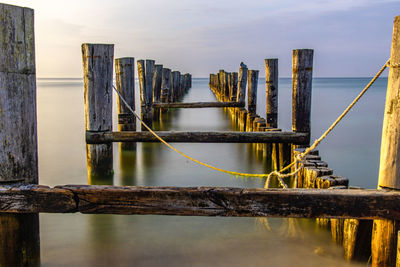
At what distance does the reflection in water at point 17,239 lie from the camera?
243 centimetres

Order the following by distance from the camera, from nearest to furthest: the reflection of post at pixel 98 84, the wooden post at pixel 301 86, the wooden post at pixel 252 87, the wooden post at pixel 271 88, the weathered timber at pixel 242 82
Answer: the reflection of post at pixel 98 84 → the wooden post at pixel 301 86 → the wooden post at pixel 271 88 → the wooden post at pixel 252 87 → the weathered timber at pixel 242 82

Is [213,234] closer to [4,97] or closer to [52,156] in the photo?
[4,97]

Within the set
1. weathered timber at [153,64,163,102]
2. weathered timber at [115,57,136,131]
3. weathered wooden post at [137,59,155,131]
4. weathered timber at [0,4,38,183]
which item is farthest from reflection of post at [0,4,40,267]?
weathered timber at [153,64,163,102]

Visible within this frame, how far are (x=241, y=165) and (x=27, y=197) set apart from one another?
4676 mm

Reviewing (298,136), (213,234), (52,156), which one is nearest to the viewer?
(213,234)

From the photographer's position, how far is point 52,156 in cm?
747

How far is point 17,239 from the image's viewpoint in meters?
2.48

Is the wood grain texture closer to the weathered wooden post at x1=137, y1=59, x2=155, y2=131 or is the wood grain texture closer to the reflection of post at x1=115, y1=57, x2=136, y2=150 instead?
the reflection of post at x1=115, y1=57, x2=136, y2=150

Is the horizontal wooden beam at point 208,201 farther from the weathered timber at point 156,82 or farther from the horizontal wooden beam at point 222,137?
the weathered timber at point 156,82

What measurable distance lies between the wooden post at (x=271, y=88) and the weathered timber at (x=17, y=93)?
5.13 m

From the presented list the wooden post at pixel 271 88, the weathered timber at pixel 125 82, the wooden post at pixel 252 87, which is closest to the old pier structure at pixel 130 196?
the weathered timber at pixel 125 82

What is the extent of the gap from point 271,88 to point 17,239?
5547mm

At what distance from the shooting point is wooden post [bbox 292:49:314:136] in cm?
470

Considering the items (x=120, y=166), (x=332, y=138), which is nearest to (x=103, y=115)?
Answer: (x=120, y=166)
